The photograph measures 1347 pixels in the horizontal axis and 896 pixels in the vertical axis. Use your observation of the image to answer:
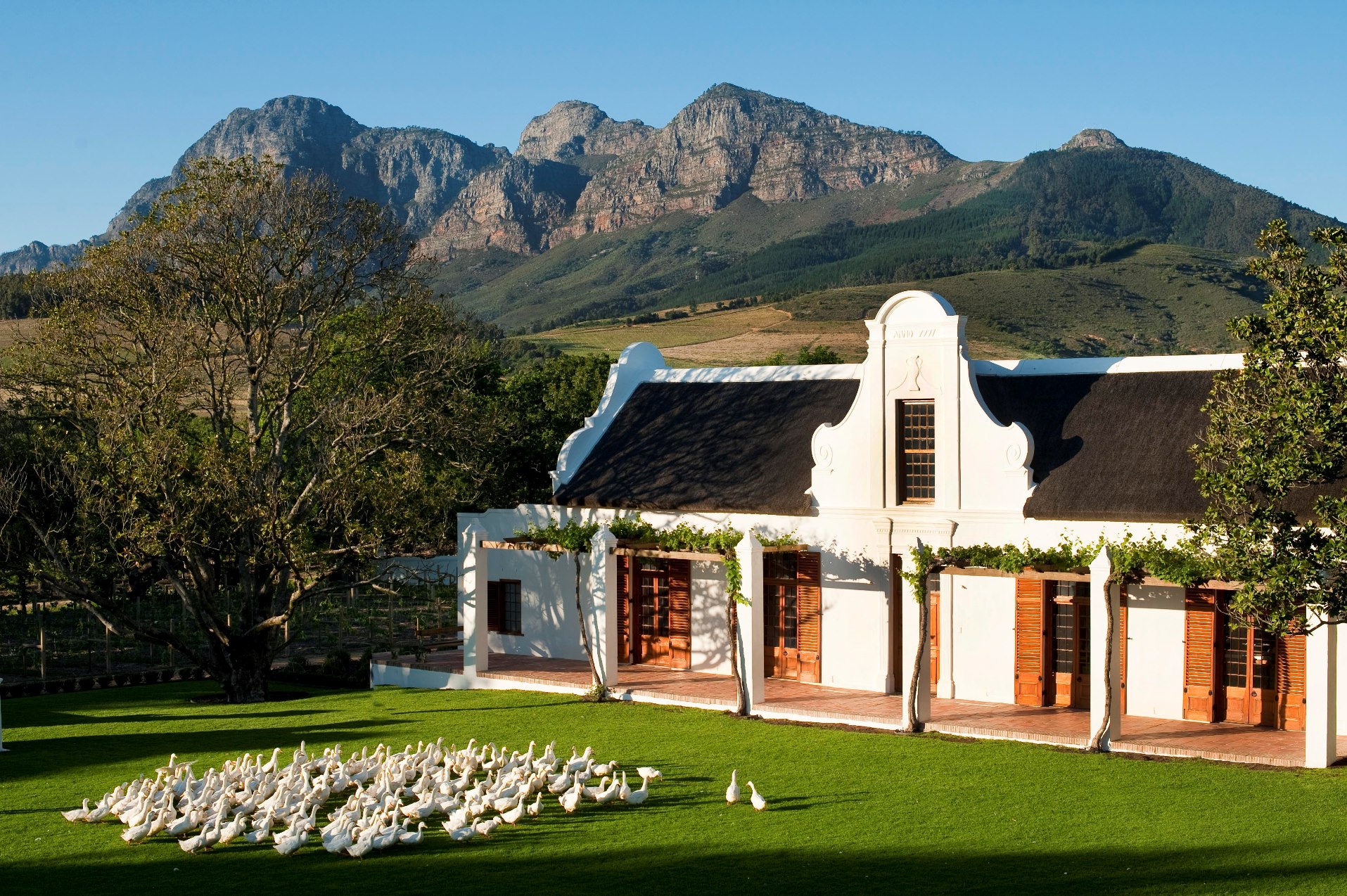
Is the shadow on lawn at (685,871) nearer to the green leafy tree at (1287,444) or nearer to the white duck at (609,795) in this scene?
the white duck at (609,795)

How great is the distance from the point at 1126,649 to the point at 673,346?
98.9 m

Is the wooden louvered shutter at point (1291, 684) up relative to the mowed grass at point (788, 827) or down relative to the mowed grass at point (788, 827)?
up

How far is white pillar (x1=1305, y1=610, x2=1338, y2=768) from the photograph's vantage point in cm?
1886

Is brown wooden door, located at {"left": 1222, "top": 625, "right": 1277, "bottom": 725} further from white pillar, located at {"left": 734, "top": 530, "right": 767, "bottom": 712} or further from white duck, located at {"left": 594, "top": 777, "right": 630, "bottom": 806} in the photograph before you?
white duck, located at {"left": 594, "top": 777, "right": 630, "bottom": 806}

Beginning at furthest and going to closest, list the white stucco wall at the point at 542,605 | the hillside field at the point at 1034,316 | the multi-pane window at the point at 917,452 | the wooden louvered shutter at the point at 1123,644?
the hillside field at the point at 1034,316 → the white stucco wall at the point at 542,605 → the multi-pane window at the point at 917,452 → the wooden louvered shutter at the point at 1123,644

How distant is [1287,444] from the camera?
17531 mm

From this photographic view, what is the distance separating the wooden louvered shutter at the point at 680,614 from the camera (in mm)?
28875

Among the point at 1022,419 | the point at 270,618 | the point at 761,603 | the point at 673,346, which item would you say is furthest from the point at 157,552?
the point at 673,346

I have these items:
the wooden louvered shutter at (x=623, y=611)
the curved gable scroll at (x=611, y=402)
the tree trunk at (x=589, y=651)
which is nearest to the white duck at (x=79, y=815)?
the tree trunk at (x=589, y=651)

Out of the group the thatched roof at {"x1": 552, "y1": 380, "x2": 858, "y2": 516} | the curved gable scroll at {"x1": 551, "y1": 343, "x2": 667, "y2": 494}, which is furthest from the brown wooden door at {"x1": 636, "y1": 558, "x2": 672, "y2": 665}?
the curved gable scroll at {"x1": 551, "y1": 343, "x2": 667, "y2": 494}

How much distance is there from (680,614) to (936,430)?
25.5 ft

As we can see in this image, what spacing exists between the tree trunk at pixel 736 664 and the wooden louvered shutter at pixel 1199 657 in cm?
768

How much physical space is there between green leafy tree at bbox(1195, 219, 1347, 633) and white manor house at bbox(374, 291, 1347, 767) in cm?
161

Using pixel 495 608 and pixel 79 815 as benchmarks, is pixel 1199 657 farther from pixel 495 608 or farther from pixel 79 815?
pixel 79 815
